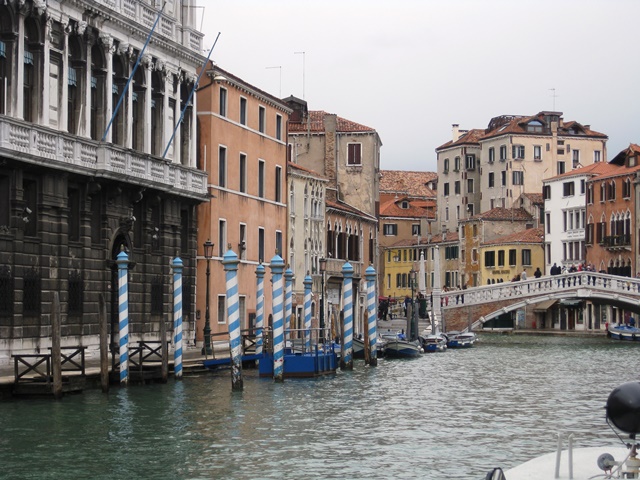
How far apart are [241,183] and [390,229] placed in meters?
53.8

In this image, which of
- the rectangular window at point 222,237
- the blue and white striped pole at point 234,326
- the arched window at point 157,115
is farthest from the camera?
the rectangular window at point 222,237

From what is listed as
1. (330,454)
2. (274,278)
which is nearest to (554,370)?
(274,278)

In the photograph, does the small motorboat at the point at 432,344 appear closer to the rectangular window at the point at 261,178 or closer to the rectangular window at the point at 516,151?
the rectangular window at the point at 261,178

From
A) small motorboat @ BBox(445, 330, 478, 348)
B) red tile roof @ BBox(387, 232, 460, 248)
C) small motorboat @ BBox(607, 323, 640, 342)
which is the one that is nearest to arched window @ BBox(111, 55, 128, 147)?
small motorboat @ BBox(445, 330, 478, 348)

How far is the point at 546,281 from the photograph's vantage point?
53.6m

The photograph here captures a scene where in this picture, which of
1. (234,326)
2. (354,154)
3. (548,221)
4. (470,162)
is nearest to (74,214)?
(234,326)

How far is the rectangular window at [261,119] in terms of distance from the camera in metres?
40.6

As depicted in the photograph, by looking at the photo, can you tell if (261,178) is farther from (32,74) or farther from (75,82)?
(32,74)

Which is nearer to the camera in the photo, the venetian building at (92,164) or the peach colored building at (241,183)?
the venetian building at (92,164)

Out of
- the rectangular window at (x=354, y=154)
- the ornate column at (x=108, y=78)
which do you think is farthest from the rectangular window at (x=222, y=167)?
the rectangular window at (x=354, y=154)

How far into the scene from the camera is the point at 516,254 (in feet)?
248

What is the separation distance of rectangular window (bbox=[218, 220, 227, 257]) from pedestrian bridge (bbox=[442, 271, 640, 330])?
62.1 ft

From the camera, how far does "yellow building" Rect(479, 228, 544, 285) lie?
75.1 m

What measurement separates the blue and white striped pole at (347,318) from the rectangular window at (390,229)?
60.3 m
